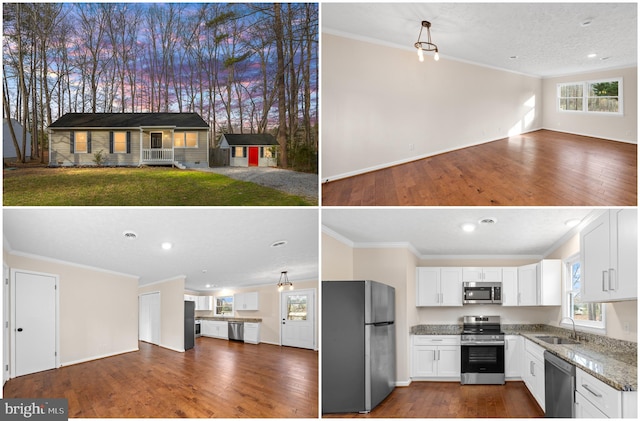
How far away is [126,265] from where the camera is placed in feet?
22.5

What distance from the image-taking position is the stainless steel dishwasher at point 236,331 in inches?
470

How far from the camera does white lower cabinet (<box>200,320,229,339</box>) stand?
1269 cm

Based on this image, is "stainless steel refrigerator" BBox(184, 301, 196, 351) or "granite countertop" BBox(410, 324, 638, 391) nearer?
"granite countertop" BBox(410, 324, 638, 391)

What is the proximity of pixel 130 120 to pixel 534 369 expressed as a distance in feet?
17.4

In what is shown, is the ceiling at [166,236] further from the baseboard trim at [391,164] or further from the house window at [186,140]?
the baseboard trim at [391,164]

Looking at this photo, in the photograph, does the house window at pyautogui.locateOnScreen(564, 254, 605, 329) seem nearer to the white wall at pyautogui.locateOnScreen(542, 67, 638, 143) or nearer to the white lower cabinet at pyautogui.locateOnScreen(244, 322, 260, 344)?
the white wall at pyautogui.locateOnScreen(542, 67, 638, 143)

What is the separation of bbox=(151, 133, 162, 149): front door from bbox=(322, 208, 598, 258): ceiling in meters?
1.81

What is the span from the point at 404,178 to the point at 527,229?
64.8 inches

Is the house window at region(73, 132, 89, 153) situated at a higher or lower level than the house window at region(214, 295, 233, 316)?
higher

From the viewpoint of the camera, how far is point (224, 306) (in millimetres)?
12836

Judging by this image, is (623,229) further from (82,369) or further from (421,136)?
(82,369)

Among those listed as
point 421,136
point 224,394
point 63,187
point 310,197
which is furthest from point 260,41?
point 421,136

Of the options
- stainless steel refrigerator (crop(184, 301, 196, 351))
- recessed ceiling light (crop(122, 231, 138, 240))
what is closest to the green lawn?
recessed ceiling light (crop(122, 231, 138, 240))

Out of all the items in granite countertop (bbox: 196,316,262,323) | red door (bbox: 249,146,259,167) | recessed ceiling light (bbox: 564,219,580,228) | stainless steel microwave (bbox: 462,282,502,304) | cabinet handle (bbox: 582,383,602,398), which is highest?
red door (bbox: 249,146,259,167)
